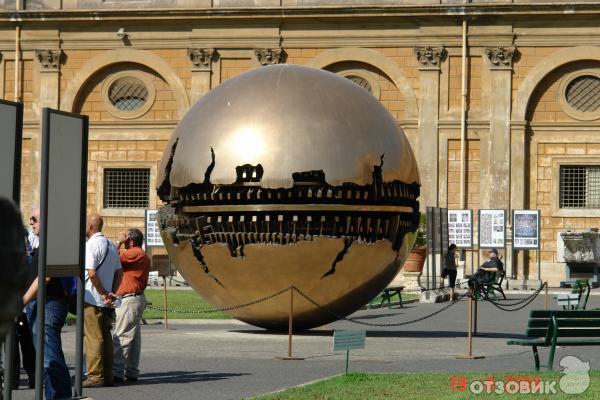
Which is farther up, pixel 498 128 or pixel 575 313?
pixel 498 128

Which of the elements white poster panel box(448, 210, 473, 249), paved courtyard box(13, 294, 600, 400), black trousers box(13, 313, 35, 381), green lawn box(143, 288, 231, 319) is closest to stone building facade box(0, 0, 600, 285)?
white poster panel box(448, 210, 473, 249)

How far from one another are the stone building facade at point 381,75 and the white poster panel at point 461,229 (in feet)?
17.9

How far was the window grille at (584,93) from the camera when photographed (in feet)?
141

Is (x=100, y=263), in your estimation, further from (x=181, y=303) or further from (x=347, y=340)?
(x=181, y=303)

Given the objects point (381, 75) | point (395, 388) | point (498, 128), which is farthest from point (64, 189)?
point (381, 75)

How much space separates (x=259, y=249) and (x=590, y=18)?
28.6 metres

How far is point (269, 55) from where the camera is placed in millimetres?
44375

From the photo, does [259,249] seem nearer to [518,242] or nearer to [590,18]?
[518,242]

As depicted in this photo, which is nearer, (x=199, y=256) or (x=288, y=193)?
(x=288, y=193)

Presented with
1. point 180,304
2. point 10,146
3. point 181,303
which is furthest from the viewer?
point 181,303

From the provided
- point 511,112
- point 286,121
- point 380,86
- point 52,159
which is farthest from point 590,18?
point 52,159

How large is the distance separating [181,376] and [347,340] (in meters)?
1.65

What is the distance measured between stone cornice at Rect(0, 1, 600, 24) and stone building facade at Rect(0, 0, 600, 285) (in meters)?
0.04

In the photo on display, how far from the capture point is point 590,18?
42750mm
